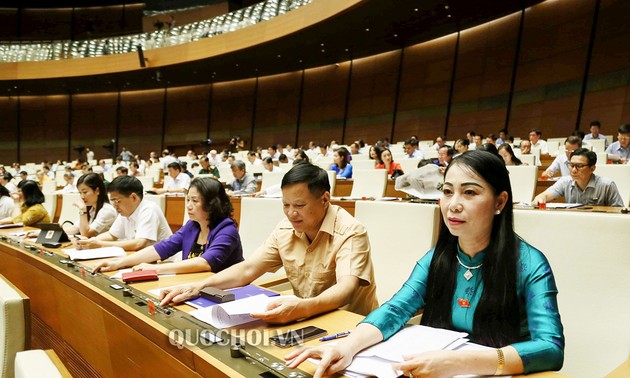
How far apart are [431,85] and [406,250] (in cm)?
956

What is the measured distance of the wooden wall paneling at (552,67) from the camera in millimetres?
8203

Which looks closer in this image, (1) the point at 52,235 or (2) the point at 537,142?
(1) the point at 52,235

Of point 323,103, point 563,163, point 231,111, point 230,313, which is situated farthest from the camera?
point 231,111

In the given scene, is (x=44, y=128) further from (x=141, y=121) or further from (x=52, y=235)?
(x=52, y=235)

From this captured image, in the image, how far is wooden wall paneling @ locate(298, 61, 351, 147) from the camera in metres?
12.6

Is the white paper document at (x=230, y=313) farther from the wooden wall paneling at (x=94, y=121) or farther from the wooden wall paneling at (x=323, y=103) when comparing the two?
the wooden wall paneling at (x=94, y=121)

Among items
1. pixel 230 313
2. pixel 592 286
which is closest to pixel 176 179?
pixel 230 313

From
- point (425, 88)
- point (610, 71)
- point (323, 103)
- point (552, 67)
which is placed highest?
point (552, 67)

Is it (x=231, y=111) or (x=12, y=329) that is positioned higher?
(x=231, y=111)

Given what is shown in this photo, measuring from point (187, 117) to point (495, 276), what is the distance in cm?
1519

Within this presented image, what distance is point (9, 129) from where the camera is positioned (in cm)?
1560

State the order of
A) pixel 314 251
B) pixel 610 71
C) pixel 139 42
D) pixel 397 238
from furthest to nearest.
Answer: pixel 139 42, pixel 610 71, pixel 397 238, pixel 314 251

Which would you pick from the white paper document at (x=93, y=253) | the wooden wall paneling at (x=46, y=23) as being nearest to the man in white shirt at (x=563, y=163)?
the white paper document at (x=93, y=253)

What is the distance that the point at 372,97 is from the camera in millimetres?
11914
